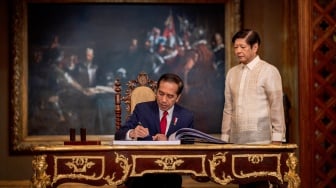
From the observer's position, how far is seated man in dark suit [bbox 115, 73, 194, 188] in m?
3.63

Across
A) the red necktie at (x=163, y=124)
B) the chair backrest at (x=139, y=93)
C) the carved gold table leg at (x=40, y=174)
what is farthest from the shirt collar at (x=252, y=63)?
the carved gold table leg at (x=40, y=174)

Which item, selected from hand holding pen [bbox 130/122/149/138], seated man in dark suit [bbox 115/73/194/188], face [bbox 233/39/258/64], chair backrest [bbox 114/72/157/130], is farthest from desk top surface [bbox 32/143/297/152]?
chair backrest [bbox 114/72/157/130]

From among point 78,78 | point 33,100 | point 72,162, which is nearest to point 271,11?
point 78,78

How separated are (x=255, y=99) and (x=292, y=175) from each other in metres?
0.78

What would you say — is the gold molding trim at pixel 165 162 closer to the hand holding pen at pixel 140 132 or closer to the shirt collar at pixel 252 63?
the hand holding pen at pixel 140 132

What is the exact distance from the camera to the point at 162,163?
3133 mm

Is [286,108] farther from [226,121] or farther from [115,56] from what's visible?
[226,121]

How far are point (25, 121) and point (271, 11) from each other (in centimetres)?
279

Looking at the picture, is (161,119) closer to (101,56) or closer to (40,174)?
(40,174)

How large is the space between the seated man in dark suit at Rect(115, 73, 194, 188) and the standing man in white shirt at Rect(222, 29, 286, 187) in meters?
0.37

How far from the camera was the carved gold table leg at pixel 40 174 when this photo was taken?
3043 millimetres

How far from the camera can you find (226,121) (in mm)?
3994

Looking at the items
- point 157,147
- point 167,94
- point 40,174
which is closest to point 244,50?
point 167,94

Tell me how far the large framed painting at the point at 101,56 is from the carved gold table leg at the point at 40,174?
3334 mm
